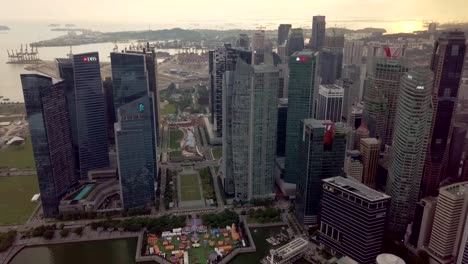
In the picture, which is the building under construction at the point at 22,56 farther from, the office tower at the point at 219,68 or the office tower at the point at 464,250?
the office tower at the point at 464,250

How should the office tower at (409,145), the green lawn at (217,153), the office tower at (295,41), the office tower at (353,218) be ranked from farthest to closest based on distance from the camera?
the office tower at (295,41) → the green lawn at (217,153) → the office tower at (409,145) → the office tower at (353,218)

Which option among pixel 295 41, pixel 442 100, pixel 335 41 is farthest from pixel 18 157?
pixel 335 41

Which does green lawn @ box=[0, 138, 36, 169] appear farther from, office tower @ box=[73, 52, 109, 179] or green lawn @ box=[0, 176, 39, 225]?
office tower @ box=[73, 52, 109, 179]

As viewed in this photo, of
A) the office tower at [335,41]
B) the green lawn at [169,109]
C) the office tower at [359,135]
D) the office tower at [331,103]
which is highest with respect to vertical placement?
the office tower at [335,41]

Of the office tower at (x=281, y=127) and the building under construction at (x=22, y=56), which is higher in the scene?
the building under construction at (x=22, y=56)

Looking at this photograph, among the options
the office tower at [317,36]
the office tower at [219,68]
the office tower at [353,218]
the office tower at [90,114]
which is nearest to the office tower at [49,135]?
the office tower at [90,114]

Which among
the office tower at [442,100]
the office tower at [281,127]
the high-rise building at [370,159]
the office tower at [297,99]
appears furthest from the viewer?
the office tower at [281,127]

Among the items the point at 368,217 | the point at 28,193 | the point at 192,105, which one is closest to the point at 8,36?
the point at 192,105
